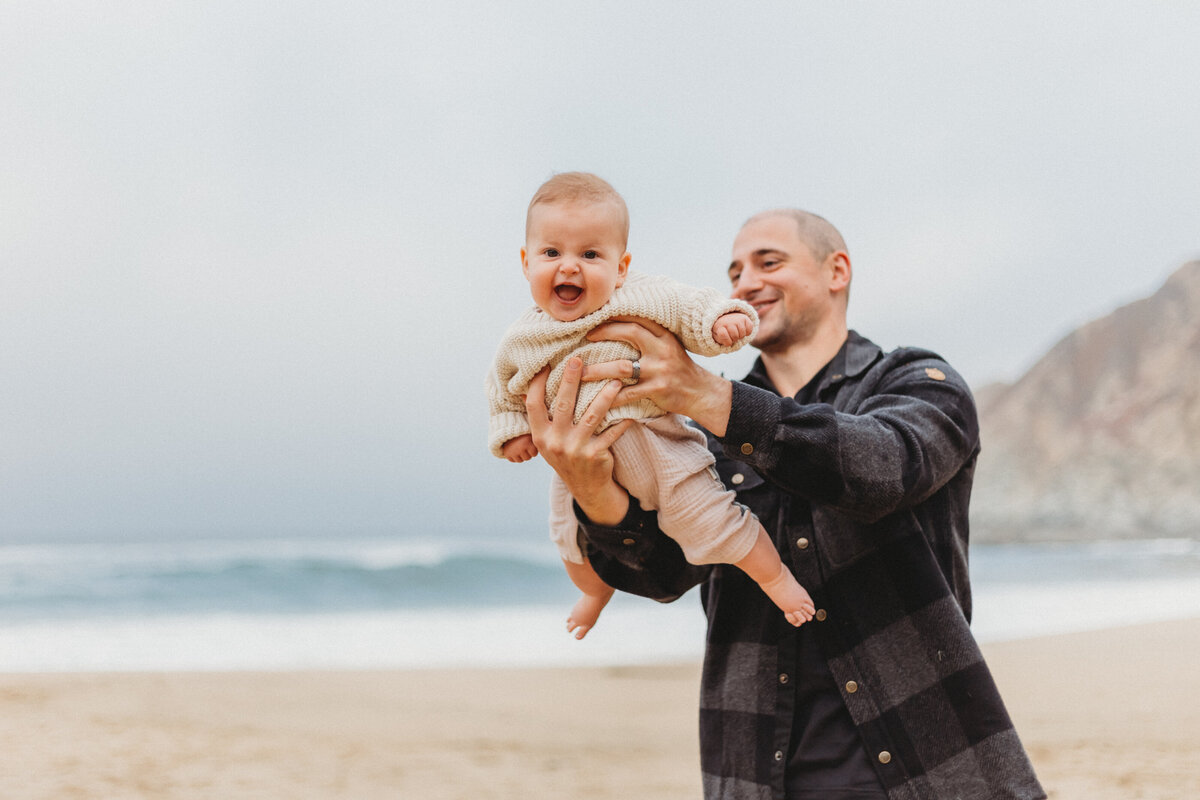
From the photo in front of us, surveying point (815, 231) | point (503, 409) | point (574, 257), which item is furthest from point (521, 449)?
point (815, 231)

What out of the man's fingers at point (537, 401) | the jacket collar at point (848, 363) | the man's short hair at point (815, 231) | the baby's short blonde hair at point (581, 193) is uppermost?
the man's short hair at point (815, 231)

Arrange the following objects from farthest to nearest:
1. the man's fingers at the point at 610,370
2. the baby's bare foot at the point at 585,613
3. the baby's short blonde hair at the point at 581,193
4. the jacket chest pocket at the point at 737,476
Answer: the baby's bare foot at the point at 585,613 → the jacket chest pocket at the point at 737,476 → the baby's short blonde hair at the point at 581,193 → the man's fingers at the point at 610,370

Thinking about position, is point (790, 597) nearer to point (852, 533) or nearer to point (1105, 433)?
point (852, 533)

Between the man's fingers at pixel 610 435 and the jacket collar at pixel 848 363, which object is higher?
the jacket collar at pixel 848 363

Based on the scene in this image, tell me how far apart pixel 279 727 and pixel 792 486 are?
6.86 meters

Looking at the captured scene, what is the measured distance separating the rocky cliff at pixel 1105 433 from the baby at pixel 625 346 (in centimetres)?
3603

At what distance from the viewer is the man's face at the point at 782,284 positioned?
2584 mm

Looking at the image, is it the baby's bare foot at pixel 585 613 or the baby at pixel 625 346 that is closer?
the baby at pixel 625 346

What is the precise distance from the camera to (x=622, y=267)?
7.25ft

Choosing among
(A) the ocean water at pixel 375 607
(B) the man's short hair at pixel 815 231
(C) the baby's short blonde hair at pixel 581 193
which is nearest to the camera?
(C) the baby's short blonde hair at pixel 581 193

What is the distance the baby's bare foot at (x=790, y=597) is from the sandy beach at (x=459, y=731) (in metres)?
4.71

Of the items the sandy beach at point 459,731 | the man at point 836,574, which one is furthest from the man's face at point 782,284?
the sandy beach at point 459,731

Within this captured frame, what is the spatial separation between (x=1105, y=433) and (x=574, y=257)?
45.1 meters

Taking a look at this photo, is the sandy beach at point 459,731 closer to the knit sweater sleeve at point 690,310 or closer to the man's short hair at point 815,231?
the man's short hair at point 815,231
